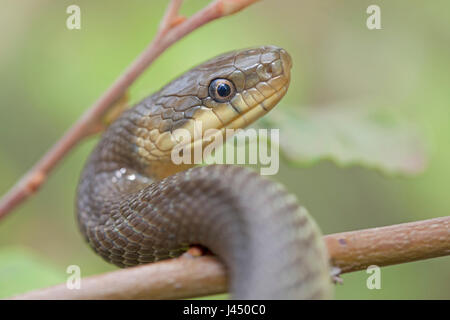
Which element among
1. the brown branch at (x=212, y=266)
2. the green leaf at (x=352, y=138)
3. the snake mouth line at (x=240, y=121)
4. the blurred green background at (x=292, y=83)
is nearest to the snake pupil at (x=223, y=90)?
the snake mouth line at (x=240, y=121)

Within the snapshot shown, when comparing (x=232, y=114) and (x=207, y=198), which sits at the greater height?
(x=232, y=114)

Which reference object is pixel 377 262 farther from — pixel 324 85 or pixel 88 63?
pixel 324 85

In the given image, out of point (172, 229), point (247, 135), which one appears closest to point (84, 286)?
point (172, 229)

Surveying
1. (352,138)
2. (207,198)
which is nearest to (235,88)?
(352,138)

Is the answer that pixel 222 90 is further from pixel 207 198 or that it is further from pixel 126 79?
pixel 207 198

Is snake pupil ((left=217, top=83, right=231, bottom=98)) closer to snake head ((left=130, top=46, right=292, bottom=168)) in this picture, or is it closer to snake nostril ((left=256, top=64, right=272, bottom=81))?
snake head ((left=130, top=46, right=292, bottom=168))

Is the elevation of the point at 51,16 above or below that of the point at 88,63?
above
